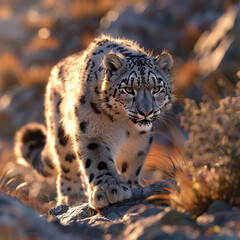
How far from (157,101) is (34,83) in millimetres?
14826

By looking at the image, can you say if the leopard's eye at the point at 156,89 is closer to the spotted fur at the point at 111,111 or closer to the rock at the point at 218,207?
the spotted fur at the point at 111,111

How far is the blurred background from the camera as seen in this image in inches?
578

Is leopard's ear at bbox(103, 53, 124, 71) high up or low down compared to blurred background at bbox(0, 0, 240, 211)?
down

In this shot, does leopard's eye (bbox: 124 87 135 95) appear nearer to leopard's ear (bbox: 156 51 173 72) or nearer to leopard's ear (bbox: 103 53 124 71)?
leopard's ear (bbox: 103 53 124 71)

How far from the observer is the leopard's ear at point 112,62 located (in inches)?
231

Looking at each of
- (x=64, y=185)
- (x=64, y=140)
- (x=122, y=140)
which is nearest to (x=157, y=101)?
(x=122, y=140)

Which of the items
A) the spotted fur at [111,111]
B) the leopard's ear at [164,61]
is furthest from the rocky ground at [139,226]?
the leopard's ear at [164,61]

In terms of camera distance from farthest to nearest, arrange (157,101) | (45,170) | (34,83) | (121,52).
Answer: (34,83) → (45,170) → (121,52) → (157,101)

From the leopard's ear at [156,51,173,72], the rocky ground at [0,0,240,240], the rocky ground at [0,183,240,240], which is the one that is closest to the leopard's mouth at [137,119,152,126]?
the rocky ground at [0,0,240,240]

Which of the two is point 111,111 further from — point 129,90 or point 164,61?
point 164,61

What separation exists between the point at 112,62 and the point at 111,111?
1.77 feet

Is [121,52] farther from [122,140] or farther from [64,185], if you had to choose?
[64,185]

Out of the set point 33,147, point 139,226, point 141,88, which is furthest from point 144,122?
point 33,147

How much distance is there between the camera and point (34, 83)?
20078mm
